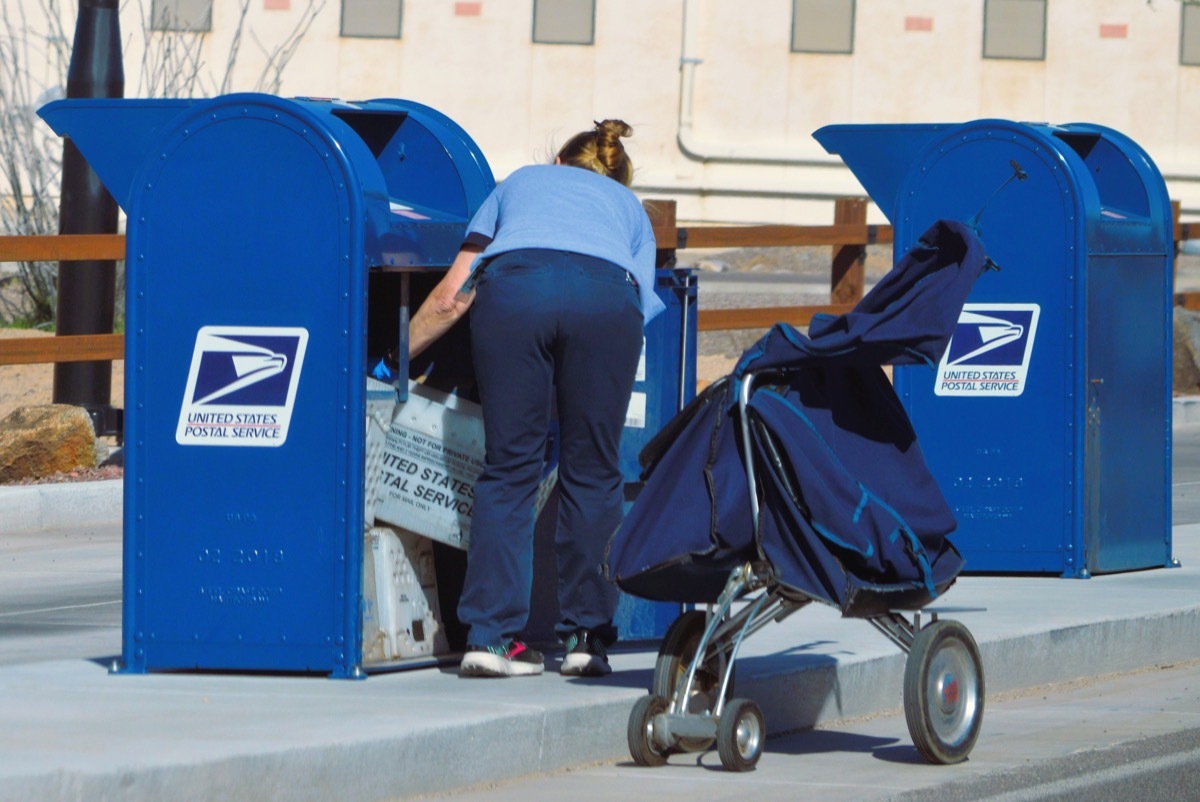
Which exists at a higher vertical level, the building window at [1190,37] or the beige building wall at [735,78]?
the building window at [1190,37]

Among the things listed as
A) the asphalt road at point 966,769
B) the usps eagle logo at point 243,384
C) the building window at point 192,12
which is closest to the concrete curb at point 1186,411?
the asphalt road at point 966,769

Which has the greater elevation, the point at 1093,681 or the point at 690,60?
the point at 690,60

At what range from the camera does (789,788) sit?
5.52 meters

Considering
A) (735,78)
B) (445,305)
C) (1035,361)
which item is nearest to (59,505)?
(1035,361)

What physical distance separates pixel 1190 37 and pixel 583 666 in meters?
27.3

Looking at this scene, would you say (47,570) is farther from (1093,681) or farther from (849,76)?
(849,76)

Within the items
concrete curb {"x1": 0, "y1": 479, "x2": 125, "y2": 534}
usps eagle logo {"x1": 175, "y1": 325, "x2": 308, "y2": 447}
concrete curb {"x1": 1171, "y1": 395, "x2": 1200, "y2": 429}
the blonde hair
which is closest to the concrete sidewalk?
usps eagle logo {"x1": 175, "y1": 325, "x2": 308, "y2": 447}

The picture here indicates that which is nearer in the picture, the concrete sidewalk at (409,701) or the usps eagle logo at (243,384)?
the concrete sidewalk at (409,701)

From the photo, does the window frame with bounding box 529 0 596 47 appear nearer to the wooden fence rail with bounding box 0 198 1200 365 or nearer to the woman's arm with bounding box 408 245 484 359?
the wooden fence rail with bounding box 0 198 1200 365

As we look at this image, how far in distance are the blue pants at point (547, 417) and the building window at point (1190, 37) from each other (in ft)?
88.5

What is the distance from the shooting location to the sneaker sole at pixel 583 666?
6.11 metres

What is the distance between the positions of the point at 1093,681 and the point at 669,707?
248 centimetres

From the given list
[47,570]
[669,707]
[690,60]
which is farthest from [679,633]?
[690,60]

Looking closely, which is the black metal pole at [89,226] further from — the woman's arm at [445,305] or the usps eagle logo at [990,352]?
the woman's arm at [445,305]
